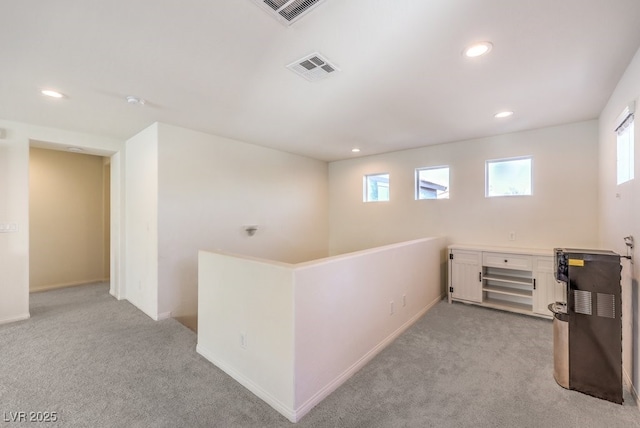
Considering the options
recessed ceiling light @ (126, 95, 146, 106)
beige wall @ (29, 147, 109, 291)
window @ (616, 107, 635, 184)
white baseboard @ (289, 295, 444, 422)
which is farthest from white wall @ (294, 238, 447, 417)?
beige wall @ (29, 147, 109, 291)

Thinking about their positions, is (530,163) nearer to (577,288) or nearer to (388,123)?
(388,123)

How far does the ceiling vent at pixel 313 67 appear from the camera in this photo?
211 centimetres

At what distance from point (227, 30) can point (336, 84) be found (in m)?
1.05

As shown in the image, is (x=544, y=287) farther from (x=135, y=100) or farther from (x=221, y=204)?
(x=135, y=100)

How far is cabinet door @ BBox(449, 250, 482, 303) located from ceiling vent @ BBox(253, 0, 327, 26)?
378cm

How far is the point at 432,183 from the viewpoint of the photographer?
5023mm

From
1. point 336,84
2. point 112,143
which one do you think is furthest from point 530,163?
point 112,143

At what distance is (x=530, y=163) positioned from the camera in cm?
406

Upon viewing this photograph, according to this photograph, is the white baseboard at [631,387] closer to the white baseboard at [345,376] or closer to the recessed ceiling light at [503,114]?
the white baseboard at [345,376]

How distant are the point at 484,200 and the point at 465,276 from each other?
123 cm

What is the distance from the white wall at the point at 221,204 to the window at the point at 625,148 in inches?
173

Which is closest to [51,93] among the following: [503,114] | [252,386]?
[252,386]

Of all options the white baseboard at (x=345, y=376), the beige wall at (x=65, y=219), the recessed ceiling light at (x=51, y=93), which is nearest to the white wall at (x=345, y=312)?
the white baseboard at (x=345, y=376)

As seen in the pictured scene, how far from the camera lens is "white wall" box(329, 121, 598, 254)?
3.71 m
